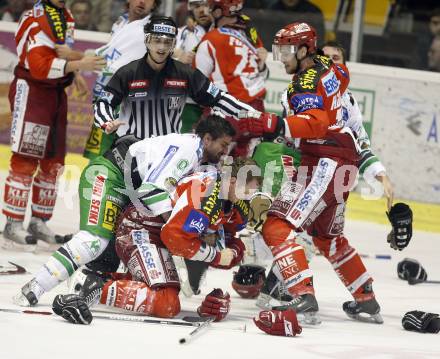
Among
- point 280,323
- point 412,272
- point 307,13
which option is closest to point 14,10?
point 307,13

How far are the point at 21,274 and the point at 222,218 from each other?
1.54 m

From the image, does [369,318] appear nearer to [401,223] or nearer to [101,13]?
[401,223]

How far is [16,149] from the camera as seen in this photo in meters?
8.36

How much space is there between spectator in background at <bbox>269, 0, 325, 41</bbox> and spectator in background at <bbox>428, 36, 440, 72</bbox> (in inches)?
39.3

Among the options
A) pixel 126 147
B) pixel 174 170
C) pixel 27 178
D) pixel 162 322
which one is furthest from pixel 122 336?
pixel 27 178

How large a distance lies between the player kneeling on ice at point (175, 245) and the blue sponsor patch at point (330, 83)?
1.90 ft

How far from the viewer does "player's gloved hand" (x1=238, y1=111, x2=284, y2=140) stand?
6.27m

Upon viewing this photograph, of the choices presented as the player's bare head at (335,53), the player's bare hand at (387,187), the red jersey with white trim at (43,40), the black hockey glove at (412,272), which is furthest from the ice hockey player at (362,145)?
the red jersey with white trim at (43,40)

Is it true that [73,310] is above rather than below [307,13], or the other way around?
below

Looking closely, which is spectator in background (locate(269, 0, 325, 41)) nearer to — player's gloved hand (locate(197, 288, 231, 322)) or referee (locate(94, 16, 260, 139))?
referee (locate(94, 16, 260, 139))

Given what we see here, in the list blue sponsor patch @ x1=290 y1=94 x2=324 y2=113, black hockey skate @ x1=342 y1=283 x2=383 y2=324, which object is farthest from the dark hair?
black hockey skate @ x1=342 y1=283 x2=383 y2=324

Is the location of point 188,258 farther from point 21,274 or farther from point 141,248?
point 21,274

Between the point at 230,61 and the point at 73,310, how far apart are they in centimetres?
348

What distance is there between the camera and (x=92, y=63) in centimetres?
797
